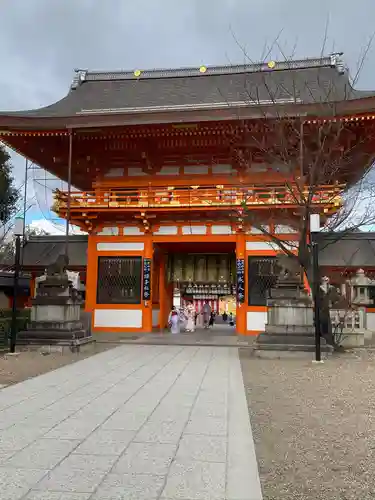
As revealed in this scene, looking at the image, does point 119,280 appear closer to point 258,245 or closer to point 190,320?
point 190,320

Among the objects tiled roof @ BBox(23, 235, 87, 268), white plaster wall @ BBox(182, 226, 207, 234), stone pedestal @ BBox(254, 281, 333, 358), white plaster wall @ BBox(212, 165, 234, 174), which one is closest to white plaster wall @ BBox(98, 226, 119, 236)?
tiled roof @ BBox(23, 235, 87, 268)

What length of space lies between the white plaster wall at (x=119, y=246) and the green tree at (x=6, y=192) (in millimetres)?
6612

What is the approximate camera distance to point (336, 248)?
19812mm

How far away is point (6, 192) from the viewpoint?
21766 mm

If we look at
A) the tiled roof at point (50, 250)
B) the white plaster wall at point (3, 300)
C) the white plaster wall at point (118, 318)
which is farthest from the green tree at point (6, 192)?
the white plaster wall at point (118, 318)

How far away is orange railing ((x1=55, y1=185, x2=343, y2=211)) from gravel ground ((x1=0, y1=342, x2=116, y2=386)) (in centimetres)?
667

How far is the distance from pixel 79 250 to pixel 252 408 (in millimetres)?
16163

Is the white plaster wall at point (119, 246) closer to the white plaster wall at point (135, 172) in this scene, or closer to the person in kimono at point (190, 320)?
the white plaster wall at point (135, 172)

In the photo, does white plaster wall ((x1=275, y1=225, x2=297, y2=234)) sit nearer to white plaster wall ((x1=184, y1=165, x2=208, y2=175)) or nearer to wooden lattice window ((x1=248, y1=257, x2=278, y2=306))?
wooden lattice window ((x1=248, y1=257, x2=278, y2=306))

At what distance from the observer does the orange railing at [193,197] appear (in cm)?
1633

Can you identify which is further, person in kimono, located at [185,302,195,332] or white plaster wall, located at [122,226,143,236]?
person in kimono, located at [185,302,195,332]

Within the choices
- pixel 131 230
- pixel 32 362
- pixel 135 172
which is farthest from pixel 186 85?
pixel 32 362

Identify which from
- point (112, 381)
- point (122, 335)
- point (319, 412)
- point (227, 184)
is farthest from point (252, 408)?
point (227, 184)

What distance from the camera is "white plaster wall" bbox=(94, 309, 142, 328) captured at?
17.7m
